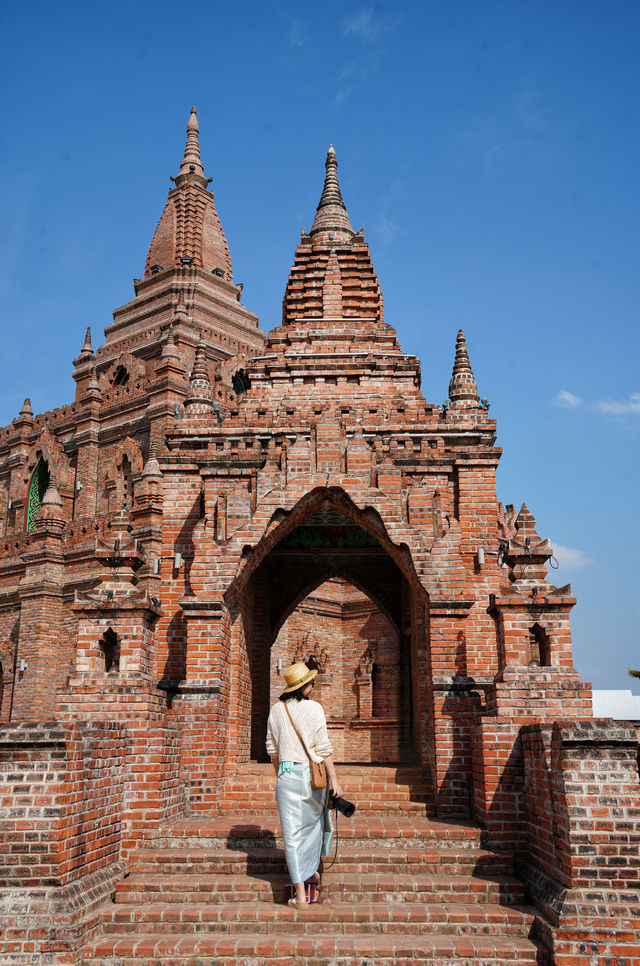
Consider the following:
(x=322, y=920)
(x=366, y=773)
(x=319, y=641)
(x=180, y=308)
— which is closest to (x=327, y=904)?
(x=322, y=920)

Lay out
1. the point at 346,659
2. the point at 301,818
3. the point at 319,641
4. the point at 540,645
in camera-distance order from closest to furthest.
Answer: the point at 301,818, the point at 540,645, the point at 319,641, the point at 346,659

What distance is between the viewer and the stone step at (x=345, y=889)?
6.23m

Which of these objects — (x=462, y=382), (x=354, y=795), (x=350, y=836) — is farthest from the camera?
(x=462, y=382)

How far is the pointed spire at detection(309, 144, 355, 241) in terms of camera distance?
1538 centimetres

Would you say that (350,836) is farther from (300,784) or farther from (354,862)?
(300,784)

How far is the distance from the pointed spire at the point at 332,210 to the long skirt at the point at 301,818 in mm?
11214

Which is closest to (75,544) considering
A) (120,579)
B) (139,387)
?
(139,387)

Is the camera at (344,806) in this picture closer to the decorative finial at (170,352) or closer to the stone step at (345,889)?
the stone step at (345,889)

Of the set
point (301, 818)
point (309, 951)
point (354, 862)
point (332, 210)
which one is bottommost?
point (309, 951)

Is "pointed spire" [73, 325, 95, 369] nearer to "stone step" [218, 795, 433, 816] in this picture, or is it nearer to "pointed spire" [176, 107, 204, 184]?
"pointed spire" [176, 107, 204, 184]

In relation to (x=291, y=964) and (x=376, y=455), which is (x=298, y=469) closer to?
(x=376, y=455)

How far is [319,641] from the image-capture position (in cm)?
2381

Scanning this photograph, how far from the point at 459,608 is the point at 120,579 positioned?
3631mm

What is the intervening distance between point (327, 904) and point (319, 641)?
701 inches
